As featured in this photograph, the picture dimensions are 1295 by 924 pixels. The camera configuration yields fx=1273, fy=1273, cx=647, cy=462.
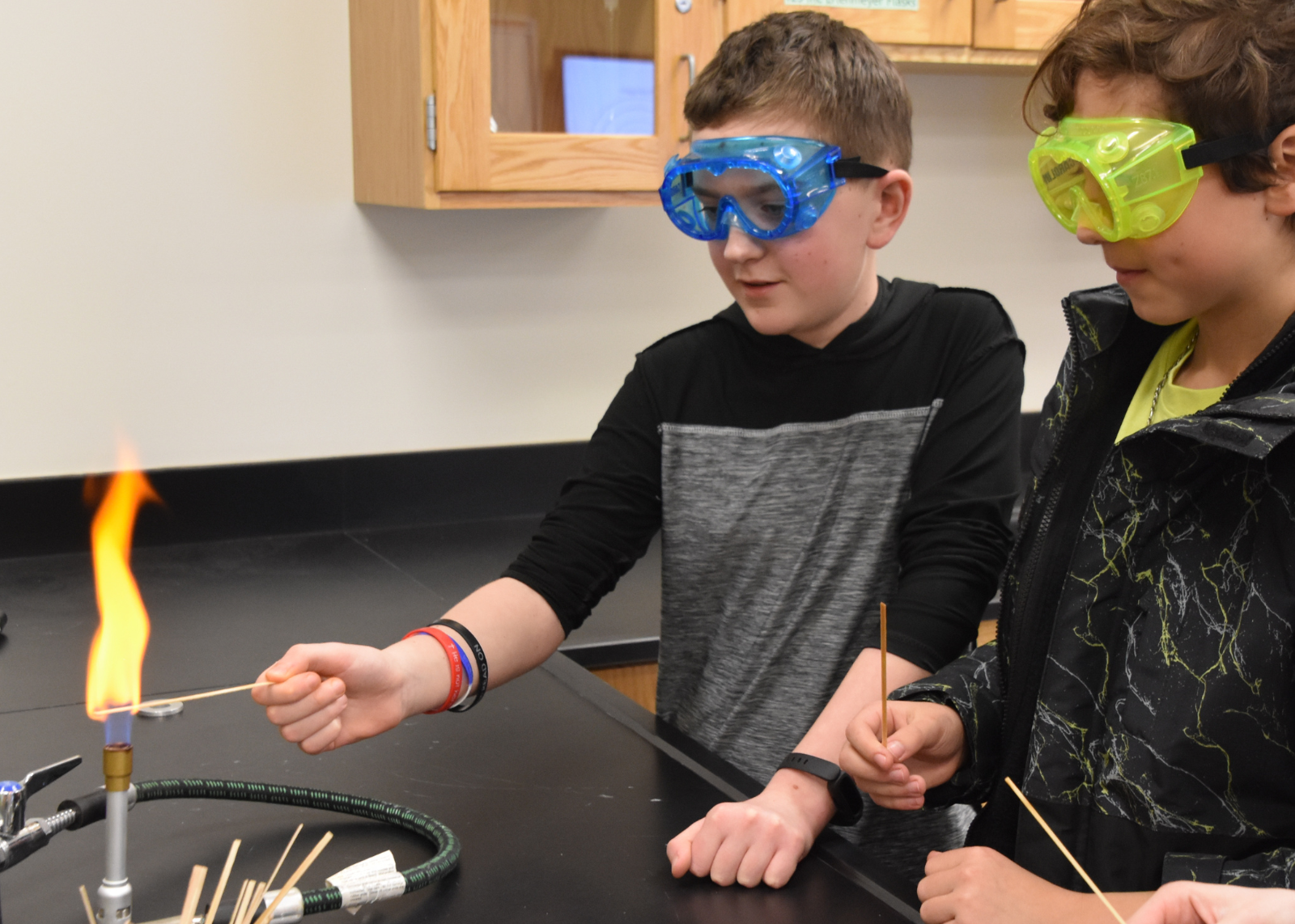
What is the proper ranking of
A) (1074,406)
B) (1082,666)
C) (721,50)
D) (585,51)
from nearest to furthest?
1. (1082,666)
2. (1074,406)
3. (721,50)
4. (585,51)

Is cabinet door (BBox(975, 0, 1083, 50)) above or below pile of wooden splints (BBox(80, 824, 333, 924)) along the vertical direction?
above

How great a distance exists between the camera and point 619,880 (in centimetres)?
97

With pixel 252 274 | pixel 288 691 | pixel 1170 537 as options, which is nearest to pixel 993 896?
pixel 1170 537

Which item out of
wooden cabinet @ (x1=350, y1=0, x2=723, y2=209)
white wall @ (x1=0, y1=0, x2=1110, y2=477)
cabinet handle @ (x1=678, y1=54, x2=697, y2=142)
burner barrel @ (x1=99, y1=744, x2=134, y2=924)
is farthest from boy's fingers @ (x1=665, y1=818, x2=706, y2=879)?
white wall @ (x1=0, y1=0, x2=1110, y2=477)

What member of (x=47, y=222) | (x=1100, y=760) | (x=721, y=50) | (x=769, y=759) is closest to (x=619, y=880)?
(x=1100, y=760)

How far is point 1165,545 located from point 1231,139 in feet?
1.02

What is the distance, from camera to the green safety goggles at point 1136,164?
0.93 metres

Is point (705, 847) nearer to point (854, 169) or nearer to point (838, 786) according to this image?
point (838, 786)

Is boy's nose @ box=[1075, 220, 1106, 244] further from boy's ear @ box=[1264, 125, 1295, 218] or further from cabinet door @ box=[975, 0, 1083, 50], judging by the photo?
cabinet door @ box=[975, 0, 1083, 50]

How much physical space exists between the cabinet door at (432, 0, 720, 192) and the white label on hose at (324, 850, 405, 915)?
1.23 meters

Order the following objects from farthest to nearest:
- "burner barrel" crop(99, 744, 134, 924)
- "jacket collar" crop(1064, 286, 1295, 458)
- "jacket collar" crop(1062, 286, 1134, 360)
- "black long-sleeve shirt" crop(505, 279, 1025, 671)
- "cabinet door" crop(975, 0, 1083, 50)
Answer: "cabinet door" crop(975, 0, 1083, 50) → "black long-sleeve shirt" crop(505, 279, 1025, 671) → "jacket collar" crop(1062, 286, 1134, 360) → "jacket collar" crop(1064, 286, 1295, 458) → "burner barrel" crop(99, 744, 134, 924)

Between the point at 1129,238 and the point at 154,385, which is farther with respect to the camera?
the point at 154,385

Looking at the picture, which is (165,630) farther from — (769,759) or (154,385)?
(769,759)

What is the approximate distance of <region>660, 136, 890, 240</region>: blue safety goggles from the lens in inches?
51.4
